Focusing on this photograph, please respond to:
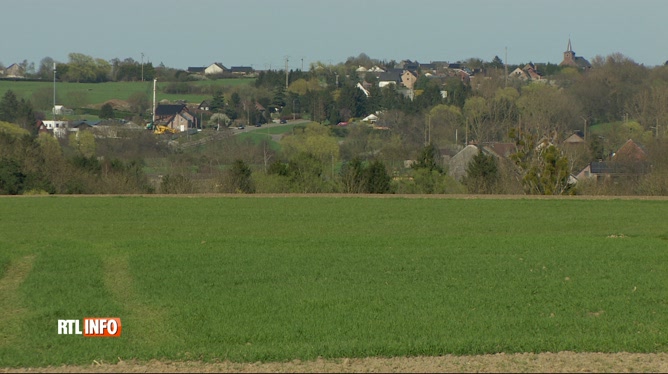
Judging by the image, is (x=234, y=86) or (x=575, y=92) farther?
(x=234, y=86)

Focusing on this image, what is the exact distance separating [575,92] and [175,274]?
10843 centimetres

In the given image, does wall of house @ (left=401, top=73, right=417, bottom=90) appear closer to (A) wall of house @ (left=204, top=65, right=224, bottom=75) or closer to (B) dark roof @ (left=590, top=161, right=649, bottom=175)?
(A) wall of house @ (left=204, top=65, right=224, bottom=75)

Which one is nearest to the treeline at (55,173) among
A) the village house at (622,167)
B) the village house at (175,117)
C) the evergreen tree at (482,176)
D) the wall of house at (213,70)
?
the evergreen tree at (482,176)

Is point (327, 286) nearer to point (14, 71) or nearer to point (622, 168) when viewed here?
point (622, 168)

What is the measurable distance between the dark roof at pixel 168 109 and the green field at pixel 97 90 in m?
11.8

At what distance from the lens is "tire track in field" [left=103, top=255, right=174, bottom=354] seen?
461 inches

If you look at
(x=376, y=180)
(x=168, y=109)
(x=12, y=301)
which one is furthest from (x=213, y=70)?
(x=12, y=301)

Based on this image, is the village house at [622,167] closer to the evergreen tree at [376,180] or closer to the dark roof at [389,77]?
the evergreen tree at [376,180]

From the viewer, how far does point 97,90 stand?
455ft

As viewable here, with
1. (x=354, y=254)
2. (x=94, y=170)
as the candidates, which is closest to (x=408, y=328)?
(x=354, y=254)

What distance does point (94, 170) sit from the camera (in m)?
51.5

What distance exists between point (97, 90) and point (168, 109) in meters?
25.1

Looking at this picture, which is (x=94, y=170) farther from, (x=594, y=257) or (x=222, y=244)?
(x=594, y=257)

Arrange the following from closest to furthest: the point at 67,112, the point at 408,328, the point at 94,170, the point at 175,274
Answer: the point at 408,328
the point at 175,274
the point at 94,170
the point at 67,112
